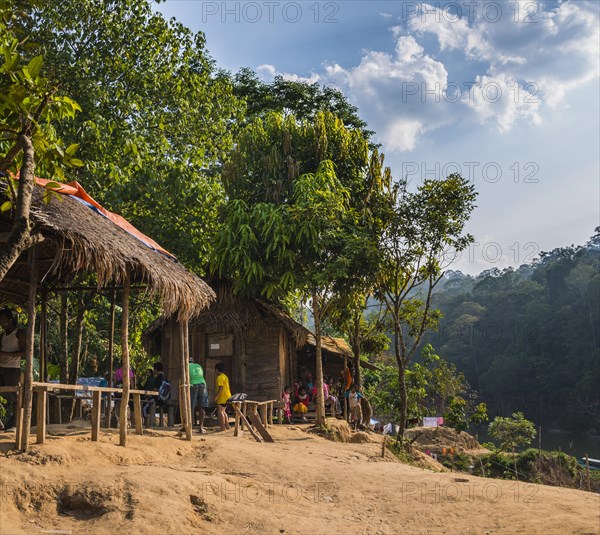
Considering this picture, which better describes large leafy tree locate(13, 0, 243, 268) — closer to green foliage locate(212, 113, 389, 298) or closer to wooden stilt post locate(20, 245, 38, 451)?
green foliage locate(212, 113, 389, 298)

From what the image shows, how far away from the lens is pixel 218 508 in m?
6.86

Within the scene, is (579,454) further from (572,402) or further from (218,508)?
Result: (218,508)

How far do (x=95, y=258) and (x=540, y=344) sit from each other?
5916cm

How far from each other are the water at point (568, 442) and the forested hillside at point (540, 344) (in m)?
0.93

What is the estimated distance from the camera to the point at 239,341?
1738cm

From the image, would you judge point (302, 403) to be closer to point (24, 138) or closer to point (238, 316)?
point (238, 316)

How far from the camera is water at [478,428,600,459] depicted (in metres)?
46.1

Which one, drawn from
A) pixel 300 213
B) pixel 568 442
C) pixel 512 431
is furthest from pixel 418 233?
pixel 568 442

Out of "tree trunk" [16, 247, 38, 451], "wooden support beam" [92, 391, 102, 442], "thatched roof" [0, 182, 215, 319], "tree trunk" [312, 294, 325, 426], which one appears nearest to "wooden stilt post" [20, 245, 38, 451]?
"tree trunk" [16, 247, 38, 451]

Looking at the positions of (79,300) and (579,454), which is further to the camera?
(579,454)

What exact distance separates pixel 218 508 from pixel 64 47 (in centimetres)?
1094

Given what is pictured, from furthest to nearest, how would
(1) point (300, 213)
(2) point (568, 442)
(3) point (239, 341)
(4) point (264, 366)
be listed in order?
(2) point (568, 442) → (3) point (239, 341) → (4) point (264, 366) → (1) point (300, 213)

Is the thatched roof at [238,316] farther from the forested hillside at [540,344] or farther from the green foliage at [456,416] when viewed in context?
the forested hillside at [540,344]

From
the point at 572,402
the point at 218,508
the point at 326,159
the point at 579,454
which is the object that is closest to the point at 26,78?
the point at 218,508
